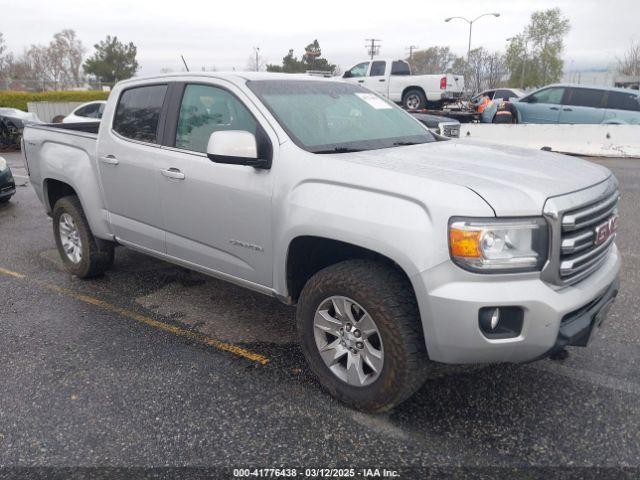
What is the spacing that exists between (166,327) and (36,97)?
2921 centimetres

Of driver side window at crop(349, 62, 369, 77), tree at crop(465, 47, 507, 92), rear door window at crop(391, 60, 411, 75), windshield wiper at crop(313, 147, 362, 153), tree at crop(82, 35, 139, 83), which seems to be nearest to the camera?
windshield wiper at crop(313, 147, 362, 153)

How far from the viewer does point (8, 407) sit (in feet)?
9.91

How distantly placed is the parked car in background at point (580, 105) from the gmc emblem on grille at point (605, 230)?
1264 centimetres

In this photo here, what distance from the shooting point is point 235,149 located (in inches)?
121

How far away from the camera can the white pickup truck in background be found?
1805cm

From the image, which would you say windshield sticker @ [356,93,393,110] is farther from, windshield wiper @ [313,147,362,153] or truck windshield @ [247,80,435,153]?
windshield wiper @ [313,147,362,153]

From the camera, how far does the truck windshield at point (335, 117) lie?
3.29 meters

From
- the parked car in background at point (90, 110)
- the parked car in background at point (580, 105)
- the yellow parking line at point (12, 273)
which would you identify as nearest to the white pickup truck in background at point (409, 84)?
the parked car in background at point (580, 105)

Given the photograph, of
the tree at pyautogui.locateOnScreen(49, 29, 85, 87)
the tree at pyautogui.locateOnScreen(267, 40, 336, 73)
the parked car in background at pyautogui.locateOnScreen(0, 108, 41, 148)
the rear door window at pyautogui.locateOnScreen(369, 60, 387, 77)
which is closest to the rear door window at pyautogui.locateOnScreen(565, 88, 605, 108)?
the rear door window at pyautogui.locateOnScreen(369, 60, 387, 77)

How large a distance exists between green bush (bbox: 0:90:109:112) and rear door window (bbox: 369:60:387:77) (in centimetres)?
1844

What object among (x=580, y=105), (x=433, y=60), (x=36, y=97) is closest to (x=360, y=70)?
(x=580, y=105)

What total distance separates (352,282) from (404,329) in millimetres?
342

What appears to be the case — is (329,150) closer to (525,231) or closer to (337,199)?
(337,199)

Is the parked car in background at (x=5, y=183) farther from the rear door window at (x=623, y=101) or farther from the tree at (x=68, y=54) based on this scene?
the tree at (x=68, y=54)
